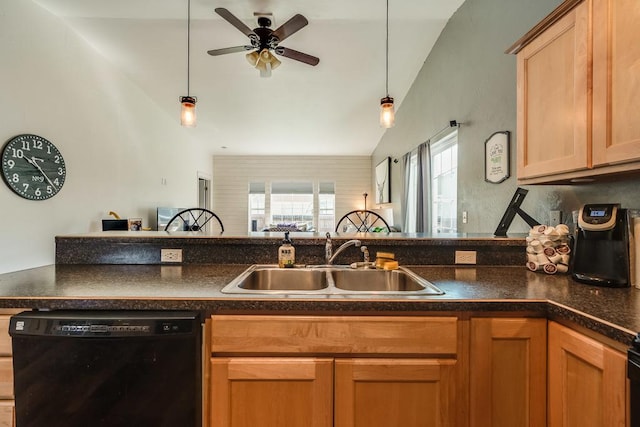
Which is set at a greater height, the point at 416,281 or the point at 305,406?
the point at 416,281

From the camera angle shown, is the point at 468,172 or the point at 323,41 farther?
the point at 323,41

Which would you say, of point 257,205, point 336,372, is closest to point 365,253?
point 336,372

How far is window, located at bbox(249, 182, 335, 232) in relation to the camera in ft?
26.0

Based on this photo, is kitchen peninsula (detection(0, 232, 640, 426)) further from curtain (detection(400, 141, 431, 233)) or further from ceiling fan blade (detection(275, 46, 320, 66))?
curtain (detection(400, 141, 431, 233))

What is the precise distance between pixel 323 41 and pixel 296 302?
9.89 ft

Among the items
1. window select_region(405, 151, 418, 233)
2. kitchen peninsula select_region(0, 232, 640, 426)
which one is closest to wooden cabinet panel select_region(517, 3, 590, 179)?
kitchen peninsula select_region(0, 232, 640, 426)

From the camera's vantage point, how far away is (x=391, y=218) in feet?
18.8

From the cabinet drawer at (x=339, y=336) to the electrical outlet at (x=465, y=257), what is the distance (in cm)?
71

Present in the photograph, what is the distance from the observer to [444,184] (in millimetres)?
3467

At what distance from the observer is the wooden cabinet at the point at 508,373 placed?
1.00 meters

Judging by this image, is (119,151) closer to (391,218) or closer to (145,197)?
(145,197)

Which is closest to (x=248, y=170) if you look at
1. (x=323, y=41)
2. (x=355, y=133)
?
(x=355, y=133)

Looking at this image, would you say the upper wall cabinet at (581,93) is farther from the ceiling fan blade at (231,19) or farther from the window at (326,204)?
the window at (326,204)

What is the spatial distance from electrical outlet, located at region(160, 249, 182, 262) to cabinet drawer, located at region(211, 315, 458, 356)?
802 millimetres
